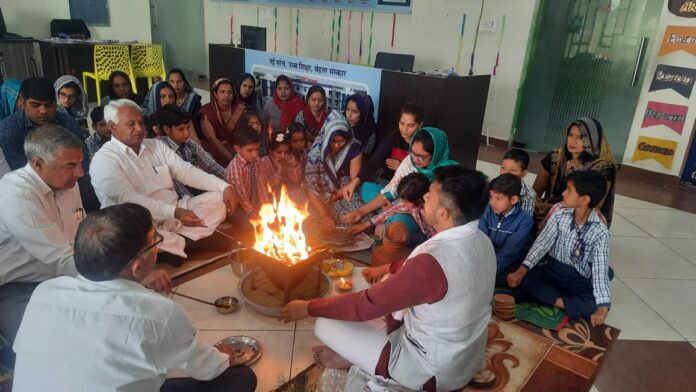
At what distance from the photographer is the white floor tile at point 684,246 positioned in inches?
159

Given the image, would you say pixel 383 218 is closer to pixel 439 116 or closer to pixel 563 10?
pixel 439 116

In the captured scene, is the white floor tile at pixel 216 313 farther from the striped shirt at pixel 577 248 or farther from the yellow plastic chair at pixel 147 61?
the yellow plastic chair at pixel 147 61

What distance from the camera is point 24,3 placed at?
827 centimetres

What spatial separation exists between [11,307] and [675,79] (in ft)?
22.8

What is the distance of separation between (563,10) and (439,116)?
346 cm

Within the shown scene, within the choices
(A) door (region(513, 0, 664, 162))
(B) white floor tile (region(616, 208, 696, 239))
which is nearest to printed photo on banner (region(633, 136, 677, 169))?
(A) door (region(513, 0, 664, 162))

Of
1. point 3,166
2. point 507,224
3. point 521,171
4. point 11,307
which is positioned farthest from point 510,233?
point 3,166

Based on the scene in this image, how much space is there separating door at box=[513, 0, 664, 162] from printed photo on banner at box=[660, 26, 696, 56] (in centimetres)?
15

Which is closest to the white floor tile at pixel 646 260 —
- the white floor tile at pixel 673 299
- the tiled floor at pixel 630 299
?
the tiled floor at pixel 630 299

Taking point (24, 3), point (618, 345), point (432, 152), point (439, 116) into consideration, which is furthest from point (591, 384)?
point (24, 3)

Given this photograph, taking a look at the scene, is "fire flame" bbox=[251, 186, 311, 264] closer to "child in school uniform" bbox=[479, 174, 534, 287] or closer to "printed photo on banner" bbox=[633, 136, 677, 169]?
"child in school uniform" bbox=[479, 174, 534, 287]

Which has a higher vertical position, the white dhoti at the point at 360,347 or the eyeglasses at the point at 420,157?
the eyeglasses at the point at 420,157

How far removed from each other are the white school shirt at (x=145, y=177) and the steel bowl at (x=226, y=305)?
0.76 m

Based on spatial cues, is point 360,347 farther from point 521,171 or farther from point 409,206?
point 521,171
